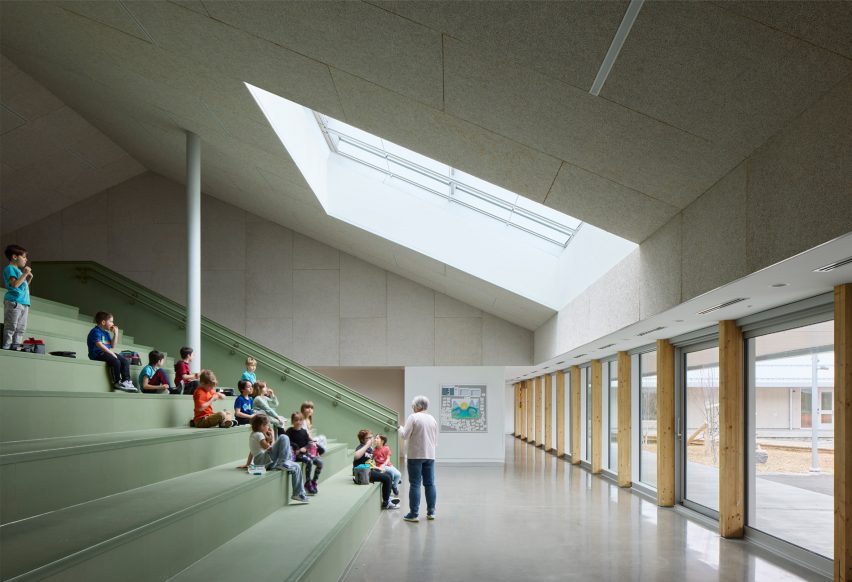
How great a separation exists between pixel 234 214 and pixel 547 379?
10976mm

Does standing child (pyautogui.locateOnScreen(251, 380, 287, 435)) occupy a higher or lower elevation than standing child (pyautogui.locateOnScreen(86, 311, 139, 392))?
lower

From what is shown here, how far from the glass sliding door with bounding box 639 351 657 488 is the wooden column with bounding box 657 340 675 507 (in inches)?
44.6

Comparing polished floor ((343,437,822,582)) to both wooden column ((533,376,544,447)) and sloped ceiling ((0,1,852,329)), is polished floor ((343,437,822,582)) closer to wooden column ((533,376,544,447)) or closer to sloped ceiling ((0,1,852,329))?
sloped ceiling ((0,1,852,329))

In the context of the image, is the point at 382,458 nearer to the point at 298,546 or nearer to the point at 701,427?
the point at 701,427

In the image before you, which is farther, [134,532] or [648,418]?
[648,418]

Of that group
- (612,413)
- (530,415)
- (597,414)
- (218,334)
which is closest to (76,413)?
(218,334)

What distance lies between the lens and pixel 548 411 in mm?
23578

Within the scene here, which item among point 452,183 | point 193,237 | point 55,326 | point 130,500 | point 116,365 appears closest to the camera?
point 130,500

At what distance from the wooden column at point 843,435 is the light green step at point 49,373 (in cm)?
652

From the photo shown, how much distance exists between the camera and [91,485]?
4762 millimetres

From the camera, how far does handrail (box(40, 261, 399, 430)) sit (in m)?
15.2

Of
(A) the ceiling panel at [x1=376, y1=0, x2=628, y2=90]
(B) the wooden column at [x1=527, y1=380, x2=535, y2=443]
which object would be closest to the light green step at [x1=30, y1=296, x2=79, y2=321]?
(A) the ceiling panel at [x1=376, y1=0, x2=628, y2=90]

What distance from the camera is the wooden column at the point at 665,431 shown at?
1071 cm

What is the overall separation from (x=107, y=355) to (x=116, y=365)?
14cm
